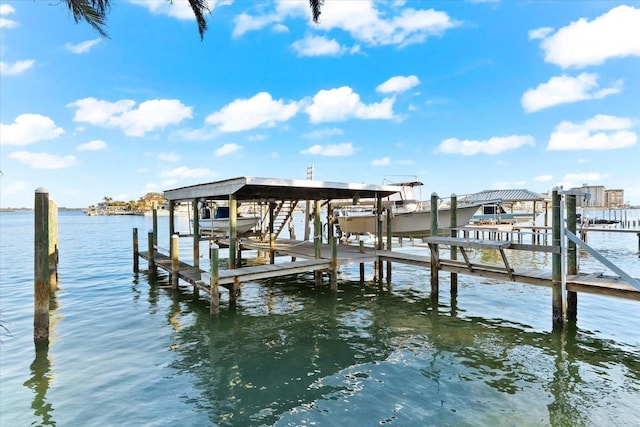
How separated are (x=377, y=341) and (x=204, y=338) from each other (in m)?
4.21

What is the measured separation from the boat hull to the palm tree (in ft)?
38.5

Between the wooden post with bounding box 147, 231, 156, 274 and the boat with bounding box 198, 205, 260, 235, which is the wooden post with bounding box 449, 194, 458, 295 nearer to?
the boat with bounding box 198, 205, 260, 235

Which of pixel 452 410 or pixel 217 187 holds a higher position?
pixel 217 187

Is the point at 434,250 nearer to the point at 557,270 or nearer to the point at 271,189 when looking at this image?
the point at 557,270

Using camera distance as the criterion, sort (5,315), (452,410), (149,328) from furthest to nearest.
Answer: (5,315)
(149,328)
(452,410)

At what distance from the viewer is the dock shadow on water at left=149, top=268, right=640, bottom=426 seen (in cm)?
565

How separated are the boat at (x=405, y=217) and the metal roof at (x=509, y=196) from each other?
5.22 m

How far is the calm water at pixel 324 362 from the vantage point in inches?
225

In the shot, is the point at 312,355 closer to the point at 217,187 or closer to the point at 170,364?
the point at 170,364

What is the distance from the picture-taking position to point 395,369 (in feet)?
23.4

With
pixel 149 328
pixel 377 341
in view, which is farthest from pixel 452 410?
pixel 149 328

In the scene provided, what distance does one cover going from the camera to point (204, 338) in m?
8.97

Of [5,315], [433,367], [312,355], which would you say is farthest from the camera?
[5,315]

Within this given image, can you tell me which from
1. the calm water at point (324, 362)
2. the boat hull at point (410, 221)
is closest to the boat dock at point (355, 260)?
the calm water at point (324, 362)
